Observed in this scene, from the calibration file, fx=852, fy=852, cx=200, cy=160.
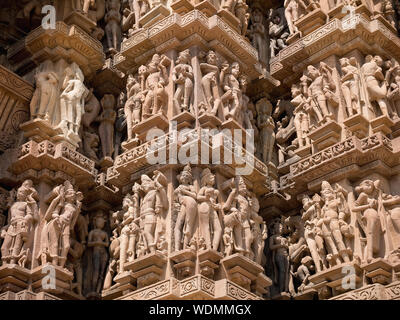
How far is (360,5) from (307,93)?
6.83 ft

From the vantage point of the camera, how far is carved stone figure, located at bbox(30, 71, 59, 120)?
15625mm

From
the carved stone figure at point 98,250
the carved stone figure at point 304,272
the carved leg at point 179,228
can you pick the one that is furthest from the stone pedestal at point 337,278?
the carved stone figure at point 98,250

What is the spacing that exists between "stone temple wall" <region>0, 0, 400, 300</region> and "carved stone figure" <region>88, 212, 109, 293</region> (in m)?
0.04

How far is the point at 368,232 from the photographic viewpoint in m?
13.5

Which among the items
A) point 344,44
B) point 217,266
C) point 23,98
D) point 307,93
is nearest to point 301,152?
point 307,93

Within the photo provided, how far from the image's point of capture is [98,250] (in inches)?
602

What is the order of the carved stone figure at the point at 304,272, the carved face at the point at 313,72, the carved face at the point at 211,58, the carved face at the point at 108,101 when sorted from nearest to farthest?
the carved stone figure at the point at 304,272 → the carved face at the point at 211,58 → the carved face at the point at 313,72 → the carved face at the point at 108,101

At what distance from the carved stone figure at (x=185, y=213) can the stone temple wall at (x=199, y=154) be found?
2 centimetres

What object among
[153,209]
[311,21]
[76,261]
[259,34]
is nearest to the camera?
[153,209]

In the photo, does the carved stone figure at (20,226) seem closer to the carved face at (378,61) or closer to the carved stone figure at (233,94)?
the carved stone figure at (233,94)

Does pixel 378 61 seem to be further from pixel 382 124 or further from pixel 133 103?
pixel 133 103

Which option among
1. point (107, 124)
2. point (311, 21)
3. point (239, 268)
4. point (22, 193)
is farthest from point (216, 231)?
point (311, 21)

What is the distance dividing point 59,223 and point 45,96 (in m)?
2.72

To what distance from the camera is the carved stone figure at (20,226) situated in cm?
1383
